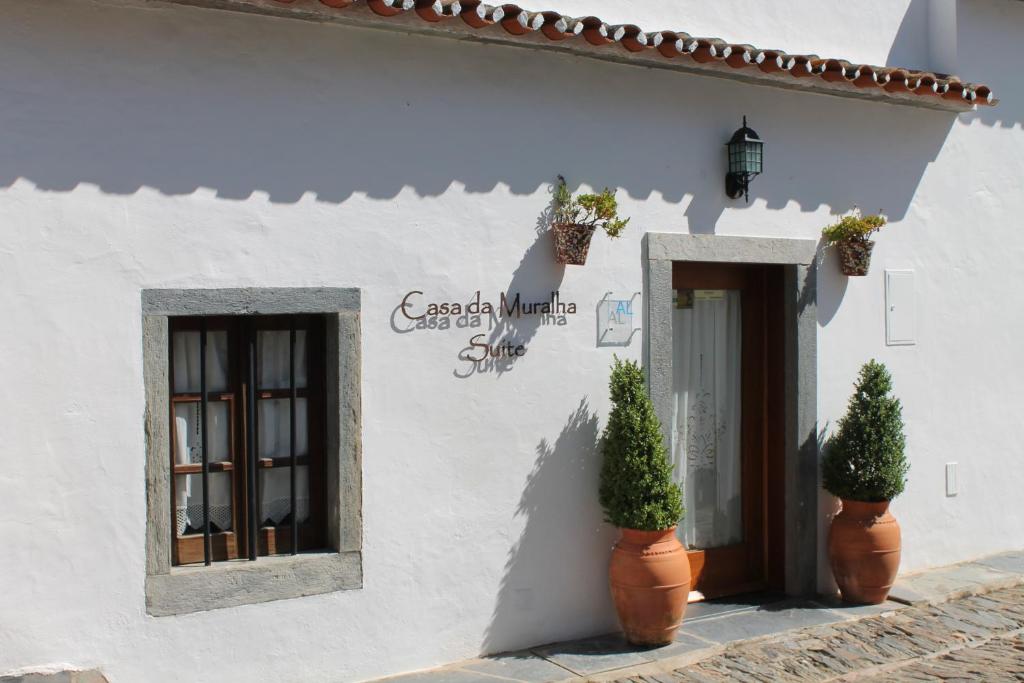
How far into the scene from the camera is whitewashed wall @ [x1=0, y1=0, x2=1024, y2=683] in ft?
16.3

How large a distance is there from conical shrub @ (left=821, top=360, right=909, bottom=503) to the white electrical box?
1.96 ft

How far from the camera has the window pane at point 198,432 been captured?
18.4 ft

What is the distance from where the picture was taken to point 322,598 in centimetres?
566

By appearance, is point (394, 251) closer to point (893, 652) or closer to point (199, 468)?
point (199, 468)

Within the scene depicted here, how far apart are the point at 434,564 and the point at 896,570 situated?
337 cm

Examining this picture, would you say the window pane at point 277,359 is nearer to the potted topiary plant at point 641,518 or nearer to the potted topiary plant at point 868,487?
the potted topiary plant at point 641,518

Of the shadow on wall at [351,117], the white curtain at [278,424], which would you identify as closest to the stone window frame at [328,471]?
the white curtain at [278,424]

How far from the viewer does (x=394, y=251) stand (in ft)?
19.2

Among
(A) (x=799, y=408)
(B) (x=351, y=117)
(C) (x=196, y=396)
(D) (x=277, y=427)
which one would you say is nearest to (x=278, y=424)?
(D) (x=277, y=427)

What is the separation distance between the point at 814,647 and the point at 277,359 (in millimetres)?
3636

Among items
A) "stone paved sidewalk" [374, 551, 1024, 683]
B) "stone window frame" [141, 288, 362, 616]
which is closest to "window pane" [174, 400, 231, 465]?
"stone window frame" [141, 288, 362, 616]

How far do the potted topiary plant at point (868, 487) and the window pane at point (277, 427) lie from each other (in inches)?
147

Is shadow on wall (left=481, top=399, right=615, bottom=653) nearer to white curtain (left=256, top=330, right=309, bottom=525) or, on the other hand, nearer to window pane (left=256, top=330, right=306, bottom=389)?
white curtain (left=256, top=330, right=309, bottom=525)

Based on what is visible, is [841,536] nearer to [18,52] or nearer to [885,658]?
[885,658]
